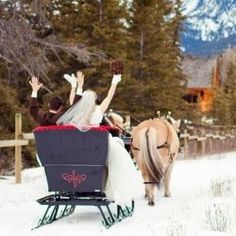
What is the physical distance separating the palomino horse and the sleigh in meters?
1.54

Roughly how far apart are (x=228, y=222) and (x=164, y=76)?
2081 centimetres

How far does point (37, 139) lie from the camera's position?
7.45 metres

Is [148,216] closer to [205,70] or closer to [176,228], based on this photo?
[176,228]

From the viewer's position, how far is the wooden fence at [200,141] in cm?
1272

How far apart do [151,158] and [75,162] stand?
1.84 metres

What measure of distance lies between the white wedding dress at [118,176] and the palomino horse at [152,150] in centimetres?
138

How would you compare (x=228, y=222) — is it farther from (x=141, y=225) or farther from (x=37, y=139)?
(x=37, y=139)

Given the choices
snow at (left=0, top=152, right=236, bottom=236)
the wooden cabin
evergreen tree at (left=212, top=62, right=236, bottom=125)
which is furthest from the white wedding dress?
the wooden cabin

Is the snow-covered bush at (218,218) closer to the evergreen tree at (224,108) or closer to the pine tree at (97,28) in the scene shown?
the pine tree at (97,28)

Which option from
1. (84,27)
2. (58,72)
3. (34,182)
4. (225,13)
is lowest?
(34,182)

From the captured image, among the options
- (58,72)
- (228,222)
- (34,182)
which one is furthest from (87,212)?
(58,72)

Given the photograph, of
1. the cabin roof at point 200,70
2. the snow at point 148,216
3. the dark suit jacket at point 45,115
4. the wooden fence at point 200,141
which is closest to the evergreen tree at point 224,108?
the wooden fence at point 200,141

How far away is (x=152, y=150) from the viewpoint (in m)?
9.00

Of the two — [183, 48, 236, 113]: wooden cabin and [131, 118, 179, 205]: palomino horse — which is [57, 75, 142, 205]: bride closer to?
[131, 118, 179, 205]: palomino horse
